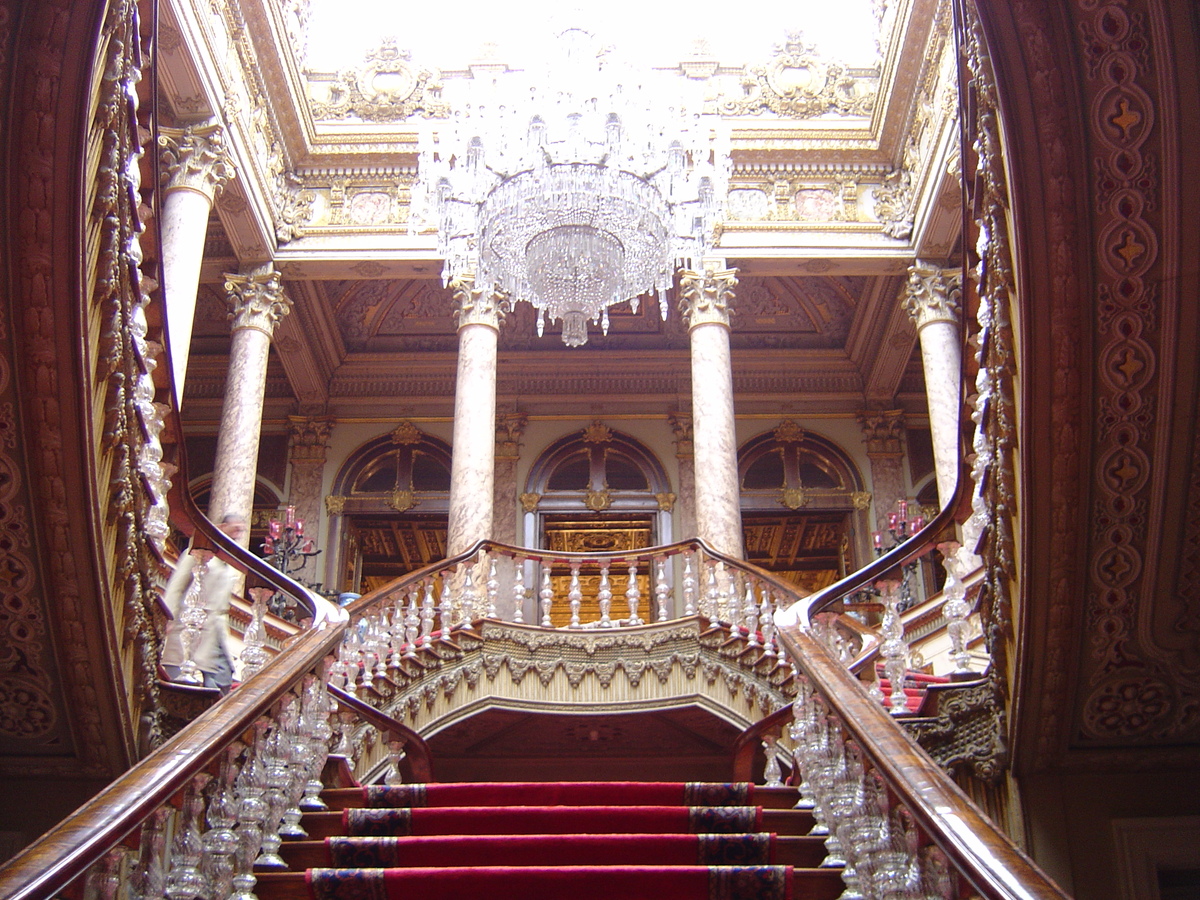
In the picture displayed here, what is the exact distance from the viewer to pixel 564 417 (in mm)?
14102

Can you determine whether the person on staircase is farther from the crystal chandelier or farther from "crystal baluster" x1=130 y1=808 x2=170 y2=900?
the crystal chandelier

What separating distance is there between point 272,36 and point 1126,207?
8666mm

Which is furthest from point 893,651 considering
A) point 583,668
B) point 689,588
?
point 689,588

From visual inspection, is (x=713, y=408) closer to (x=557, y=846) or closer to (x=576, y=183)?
(x=576, y=183)

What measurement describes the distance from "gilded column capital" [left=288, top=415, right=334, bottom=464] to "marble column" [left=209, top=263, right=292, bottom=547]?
3181mm

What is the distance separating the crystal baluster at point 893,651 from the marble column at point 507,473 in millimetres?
8725

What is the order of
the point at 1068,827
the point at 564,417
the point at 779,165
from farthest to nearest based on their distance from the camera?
the point at 564,417
the point at 779,165
the point at 1068,827

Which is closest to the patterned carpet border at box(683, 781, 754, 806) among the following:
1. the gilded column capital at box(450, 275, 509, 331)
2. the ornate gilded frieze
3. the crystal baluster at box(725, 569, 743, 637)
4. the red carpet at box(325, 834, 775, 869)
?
the red carpet at box(325, 834, 775, 869)

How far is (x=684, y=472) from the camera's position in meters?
13.8

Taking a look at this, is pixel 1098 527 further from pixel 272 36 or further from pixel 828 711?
pixel 272 36

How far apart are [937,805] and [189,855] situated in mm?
1968

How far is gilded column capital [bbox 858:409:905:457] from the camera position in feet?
45.6

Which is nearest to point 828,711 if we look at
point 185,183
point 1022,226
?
point 1022,226

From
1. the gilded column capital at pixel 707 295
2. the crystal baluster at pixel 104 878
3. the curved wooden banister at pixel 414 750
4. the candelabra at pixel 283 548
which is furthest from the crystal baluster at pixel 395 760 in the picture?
the gilded column capital at pixel 707 295
